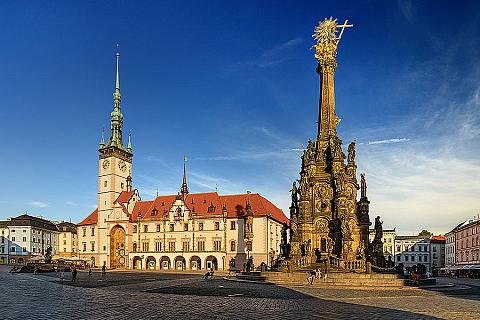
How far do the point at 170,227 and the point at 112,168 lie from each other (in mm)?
19135

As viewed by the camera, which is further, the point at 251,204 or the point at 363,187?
the point at 251,204

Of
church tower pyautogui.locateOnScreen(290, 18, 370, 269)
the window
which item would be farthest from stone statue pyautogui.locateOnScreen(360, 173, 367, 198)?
the window

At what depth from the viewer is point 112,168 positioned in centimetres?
9388

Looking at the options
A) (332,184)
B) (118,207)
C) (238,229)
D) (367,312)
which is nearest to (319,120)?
(332,184)

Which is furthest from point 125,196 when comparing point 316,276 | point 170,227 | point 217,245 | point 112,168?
point 316,276

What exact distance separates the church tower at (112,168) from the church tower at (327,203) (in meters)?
56.8

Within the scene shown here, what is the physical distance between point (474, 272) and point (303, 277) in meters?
47.4

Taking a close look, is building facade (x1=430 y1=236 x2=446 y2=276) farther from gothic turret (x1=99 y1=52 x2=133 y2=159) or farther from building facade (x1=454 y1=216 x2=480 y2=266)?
gothic turret (x1=99 y1=52 x2=133 y2=159)

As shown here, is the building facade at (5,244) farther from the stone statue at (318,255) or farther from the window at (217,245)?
the stone statue at (318,255)

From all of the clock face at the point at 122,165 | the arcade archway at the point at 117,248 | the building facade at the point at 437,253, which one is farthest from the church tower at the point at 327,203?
the building facade at the point at 437,253

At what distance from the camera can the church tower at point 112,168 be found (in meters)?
92.4

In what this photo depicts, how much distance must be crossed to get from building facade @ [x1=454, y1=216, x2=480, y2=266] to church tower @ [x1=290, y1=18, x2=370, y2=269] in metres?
47.6

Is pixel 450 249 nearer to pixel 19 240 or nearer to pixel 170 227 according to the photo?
pixel 170 227

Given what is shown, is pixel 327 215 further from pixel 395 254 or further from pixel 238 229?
pixel 395 254
